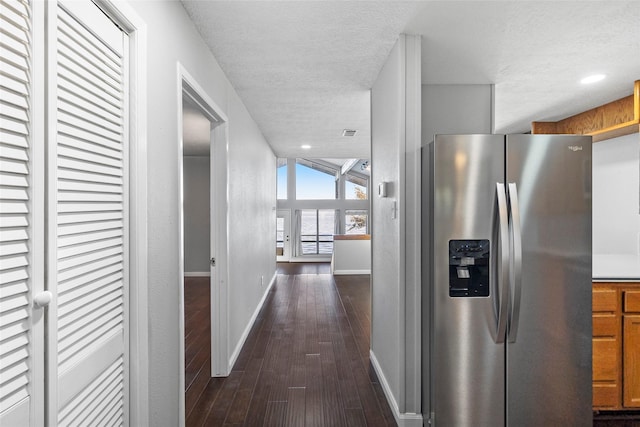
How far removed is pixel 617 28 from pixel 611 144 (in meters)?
1.78

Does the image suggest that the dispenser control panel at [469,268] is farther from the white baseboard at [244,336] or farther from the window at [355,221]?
the window at [355,221]

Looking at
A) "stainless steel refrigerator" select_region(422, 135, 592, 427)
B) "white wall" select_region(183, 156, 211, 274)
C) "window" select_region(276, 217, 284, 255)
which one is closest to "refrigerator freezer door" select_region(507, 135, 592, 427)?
"stainless steel refrigerator" select_region(422, 135, 592, 427)

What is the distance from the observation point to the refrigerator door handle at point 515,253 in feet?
Answer: 5.80

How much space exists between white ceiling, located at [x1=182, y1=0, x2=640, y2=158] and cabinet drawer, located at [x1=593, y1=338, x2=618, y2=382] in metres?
1.98

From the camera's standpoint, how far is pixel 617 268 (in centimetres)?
253

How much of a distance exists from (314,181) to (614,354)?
794 cm

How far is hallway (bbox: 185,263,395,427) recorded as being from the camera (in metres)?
2.26

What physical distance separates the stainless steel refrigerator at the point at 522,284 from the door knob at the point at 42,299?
168 cm

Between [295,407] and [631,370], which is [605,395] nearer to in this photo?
[631,370]

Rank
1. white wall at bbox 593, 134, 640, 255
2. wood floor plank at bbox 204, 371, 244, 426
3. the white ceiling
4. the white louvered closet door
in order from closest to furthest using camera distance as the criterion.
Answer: the white louvered closet door
the white ceiling
wood floor plank at bbox 204, 371, 244, 426
white wall at bbox 593, 134, 640, 255

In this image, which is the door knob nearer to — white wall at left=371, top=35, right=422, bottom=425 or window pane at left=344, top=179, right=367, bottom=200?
white wall at left=371, top=35, right=422, bottom=425

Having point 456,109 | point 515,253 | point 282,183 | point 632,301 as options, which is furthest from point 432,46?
point 282,183

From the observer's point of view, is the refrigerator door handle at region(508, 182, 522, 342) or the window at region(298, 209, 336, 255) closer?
the refrigerator door handle at region(508, 182, 522, 342)

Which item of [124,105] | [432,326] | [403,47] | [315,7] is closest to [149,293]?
[124,105]
